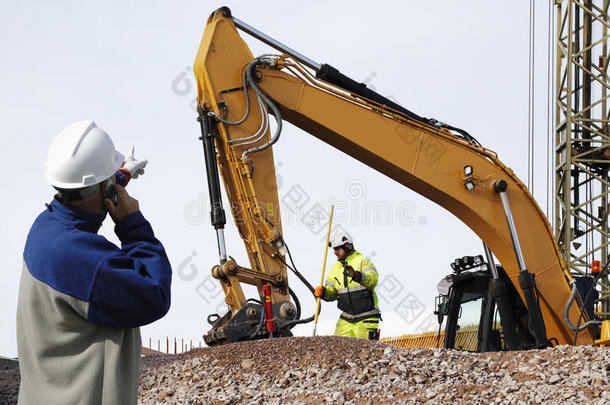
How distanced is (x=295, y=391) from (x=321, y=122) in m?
3.12

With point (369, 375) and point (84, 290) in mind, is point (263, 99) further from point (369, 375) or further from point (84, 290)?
point (84, 290)

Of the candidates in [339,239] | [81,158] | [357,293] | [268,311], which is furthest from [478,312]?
[81,158]

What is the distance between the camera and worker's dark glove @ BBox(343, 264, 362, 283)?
7.79 meters

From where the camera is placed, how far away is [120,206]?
82.0 inches

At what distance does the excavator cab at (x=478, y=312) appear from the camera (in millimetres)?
7356

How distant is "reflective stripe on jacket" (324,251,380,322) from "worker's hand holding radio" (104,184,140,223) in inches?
233

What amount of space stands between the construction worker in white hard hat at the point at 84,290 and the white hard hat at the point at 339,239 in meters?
6.30

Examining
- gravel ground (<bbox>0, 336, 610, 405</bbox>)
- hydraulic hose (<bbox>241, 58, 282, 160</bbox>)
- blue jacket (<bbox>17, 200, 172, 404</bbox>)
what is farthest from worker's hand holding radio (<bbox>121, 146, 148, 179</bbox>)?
hydraulic hose (<bbox>241, 58, 282, 160</bbox>)

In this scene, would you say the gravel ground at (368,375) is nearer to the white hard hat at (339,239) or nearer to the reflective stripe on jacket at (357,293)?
the reflective stripe on jacket at (357,293)

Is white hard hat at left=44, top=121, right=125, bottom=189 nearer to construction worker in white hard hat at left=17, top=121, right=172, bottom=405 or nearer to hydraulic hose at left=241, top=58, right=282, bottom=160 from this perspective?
construction worker in white hard hat at left=17, top=121, right=172, bottom=405

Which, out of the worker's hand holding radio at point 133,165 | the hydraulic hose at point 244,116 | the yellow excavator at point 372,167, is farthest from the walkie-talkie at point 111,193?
the hydraulic hose at point 244,116

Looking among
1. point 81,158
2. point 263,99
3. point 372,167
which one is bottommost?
point 81,158

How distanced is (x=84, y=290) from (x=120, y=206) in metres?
0.28

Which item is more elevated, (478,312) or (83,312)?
(478,312)
